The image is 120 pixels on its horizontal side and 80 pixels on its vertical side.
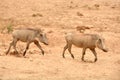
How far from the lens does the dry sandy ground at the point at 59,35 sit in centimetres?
1199

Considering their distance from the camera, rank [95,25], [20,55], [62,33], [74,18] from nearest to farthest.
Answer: [20,55] < [62,33] < [95,25] < [74,18]

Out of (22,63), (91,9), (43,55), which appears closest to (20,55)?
(43,55)

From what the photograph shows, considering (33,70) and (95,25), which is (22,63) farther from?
(95,25)

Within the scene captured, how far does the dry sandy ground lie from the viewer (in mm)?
11992

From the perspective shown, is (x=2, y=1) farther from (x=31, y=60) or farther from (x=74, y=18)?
(x=31, y=60)

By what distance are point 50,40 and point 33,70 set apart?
5.78 meters

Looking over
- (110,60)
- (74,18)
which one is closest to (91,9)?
(74,18)

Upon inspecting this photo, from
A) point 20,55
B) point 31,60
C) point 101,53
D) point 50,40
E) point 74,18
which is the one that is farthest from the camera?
point 74,18

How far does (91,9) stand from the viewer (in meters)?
26.5

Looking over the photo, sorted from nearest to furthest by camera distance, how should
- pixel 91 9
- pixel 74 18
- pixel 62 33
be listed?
1. pixel 62 33
2. pixel 74 18
3. pixel 91 9

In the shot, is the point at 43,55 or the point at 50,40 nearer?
the point at 43,55

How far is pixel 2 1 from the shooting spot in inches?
1104

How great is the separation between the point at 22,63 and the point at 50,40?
5.11 meters

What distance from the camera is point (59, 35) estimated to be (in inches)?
732
